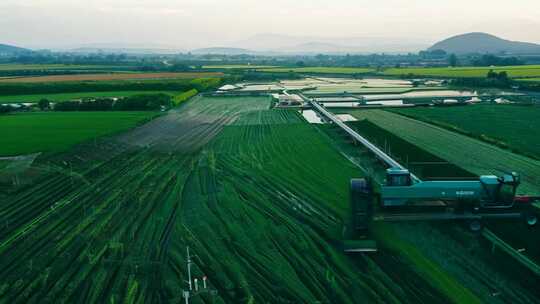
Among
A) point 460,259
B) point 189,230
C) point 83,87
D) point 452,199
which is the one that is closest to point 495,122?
point 452,199

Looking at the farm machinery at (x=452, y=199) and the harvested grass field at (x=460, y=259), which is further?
the farm machinery at (x=452, y=199)

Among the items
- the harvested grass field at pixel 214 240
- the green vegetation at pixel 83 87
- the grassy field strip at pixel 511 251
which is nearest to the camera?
the harvested grass field at pixel 214 240

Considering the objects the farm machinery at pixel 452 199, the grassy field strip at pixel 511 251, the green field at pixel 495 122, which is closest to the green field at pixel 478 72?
the green field at pixel 495 122

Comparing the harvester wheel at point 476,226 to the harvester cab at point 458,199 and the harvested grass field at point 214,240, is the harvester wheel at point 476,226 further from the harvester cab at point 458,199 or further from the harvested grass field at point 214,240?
the harvested grass field at point 214,240

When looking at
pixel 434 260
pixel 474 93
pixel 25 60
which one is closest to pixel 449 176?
pixel 434 260

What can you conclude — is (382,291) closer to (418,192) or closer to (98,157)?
(418,192)
